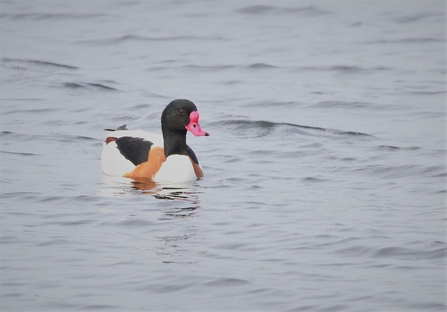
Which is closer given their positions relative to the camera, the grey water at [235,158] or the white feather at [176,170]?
the grey water at [235,158]

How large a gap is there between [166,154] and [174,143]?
18 cm

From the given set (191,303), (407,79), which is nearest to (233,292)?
(191,303)

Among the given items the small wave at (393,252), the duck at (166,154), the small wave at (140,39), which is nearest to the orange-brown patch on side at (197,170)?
the duck at (166,154)

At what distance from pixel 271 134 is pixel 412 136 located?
2163mm

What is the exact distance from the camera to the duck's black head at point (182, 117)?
1181 cm

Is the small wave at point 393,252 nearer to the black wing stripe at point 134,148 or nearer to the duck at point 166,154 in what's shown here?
the duck at point 166,154

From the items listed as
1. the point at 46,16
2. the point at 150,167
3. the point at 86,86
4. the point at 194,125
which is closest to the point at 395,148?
the point at 194,125

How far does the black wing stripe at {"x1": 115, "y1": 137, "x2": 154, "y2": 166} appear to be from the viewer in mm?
12023

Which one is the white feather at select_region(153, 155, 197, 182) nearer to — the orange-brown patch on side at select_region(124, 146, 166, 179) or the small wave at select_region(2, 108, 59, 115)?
the orange-brown patch on side at select_region(124, 146, 166, 179)

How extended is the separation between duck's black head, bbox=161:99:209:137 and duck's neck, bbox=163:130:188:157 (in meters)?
0.09

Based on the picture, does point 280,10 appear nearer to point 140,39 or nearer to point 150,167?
point 140,39

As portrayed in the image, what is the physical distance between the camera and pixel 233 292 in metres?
7.29

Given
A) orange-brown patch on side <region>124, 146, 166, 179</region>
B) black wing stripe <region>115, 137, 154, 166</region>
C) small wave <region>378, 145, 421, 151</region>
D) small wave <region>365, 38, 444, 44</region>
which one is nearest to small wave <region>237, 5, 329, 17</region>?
small wave <region>365, 38, 444, 44</region>

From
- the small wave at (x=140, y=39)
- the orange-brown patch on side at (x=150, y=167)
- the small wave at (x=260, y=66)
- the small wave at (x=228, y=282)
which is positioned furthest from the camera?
the small wave at (x=140, y=39)
